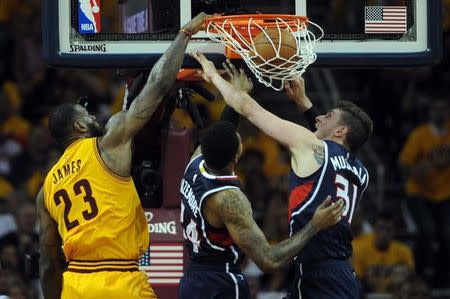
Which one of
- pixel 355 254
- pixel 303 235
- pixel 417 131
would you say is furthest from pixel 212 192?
pixel 417 131

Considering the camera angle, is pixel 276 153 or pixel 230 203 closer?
pixel 230 203

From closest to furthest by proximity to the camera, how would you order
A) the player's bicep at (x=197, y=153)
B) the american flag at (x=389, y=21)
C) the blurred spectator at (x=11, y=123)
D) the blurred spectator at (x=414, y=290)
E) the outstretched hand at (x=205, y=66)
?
the outstretched hand at (x=205, y=66) < the player's bicep at (x=197, y=153) < the american flag at (x=389, y=21) < the blurred spectator at (x=414, y=290) < the blurred spectator at (x=11, y=123)

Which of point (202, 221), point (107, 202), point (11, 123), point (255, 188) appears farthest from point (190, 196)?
point (11, 123)

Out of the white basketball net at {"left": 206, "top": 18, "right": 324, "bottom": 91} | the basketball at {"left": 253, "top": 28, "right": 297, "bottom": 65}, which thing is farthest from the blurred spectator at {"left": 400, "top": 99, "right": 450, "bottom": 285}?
the basketball at {"left": 253, "top": 28, "right": 297, "bottom": 65}

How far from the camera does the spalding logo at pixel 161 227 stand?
10398 mm

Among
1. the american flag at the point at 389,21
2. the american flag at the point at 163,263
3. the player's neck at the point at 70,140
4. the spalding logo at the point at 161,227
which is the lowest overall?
the american flag at the point at 163,263

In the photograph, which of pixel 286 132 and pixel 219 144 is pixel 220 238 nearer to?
pixel 219 144

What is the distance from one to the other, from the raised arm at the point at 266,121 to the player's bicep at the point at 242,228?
0.50 m

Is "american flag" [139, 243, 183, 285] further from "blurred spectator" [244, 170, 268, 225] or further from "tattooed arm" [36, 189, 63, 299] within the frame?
"blurred spectator" [244, 170, 268, 225]

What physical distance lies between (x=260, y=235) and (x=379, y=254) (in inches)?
208

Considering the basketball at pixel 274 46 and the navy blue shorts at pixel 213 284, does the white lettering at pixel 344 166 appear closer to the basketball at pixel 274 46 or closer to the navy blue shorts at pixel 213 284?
the basketball at pixel 274 46

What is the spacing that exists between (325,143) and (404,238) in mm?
6269

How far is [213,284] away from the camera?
9188 mm

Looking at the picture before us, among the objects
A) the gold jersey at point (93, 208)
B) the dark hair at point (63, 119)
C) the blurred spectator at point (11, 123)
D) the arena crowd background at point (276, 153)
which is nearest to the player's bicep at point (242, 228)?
the gold jersey at point (93, 208)
